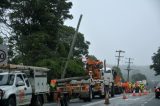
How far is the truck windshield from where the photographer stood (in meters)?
18.3

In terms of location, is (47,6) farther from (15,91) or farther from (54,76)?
(15,91)

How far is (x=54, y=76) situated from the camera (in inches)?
1705

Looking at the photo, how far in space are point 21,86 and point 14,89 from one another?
77 cm

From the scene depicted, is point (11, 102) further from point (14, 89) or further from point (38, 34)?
point (38, 34)

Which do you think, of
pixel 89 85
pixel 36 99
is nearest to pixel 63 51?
pixel 89 85

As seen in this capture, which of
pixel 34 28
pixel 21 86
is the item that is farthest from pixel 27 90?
pixel 34 28

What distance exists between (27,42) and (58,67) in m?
3.85

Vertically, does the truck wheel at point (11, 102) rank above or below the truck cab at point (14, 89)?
below

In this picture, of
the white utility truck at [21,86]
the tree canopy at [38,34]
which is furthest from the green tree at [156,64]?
the white utility truck at [21,86]

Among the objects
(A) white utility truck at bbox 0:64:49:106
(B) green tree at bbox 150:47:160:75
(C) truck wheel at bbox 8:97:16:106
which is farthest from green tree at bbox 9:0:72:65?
(B) green tree at bbox 150:47:160:75

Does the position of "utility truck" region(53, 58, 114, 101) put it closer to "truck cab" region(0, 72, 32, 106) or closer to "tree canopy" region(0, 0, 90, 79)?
"tree canopy" region(0, 0, 90, 79)

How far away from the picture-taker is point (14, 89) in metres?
18.2

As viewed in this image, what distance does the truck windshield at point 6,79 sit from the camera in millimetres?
18281

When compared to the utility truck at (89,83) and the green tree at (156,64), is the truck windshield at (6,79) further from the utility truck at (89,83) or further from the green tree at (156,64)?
the green tree at (156,64)
